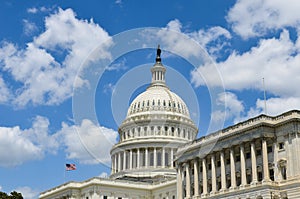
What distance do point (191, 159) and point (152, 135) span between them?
49547 millimetres

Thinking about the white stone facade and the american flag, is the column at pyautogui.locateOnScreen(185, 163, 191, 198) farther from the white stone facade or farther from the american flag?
the american flag

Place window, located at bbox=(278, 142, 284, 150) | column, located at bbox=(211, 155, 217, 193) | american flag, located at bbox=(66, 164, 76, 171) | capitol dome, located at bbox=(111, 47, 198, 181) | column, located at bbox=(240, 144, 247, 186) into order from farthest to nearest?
capitol dome, located at bbox=(111, 47, 198, 181), american flag, located at bbox=(66, 164, 76, 171), column, located at bbox=(211, 155, 217, 193), column, located at bbox=(240, 144, 247, 186), window, located at bbox=(278, 142, 284, 150)

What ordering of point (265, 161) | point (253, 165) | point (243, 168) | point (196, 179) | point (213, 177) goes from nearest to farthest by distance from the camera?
point (265, 161), point (253, 165), point (243, 168), point (213, 177), point (196, 179)

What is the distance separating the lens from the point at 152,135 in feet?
449

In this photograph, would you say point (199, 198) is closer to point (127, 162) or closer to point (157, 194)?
point (157, 194)

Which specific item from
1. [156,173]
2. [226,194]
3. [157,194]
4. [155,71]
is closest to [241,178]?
[226,194]

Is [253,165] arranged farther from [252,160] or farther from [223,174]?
[223,174]

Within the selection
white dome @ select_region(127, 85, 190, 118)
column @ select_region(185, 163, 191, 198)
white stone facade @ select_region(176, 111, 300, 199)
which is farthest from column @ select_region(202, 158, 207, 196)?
white dome @ select_region(127, 85, 190, 118)

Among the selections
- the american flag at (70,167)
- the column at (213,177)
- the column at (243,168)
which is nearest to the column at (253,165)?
the column at (243,168)

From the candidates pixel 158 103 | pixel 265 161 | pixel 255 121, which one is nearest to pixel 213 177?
pixel 265 161

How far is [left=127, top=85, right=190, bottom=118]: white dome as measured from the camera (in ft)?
465

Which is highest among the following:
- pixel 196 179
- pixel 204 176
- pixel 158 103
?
pixel 158 103

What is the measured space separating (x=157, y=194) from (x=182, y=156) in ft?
84.4

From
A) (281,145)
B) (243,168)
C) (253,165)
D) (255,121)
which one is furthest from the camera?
(243,168)
